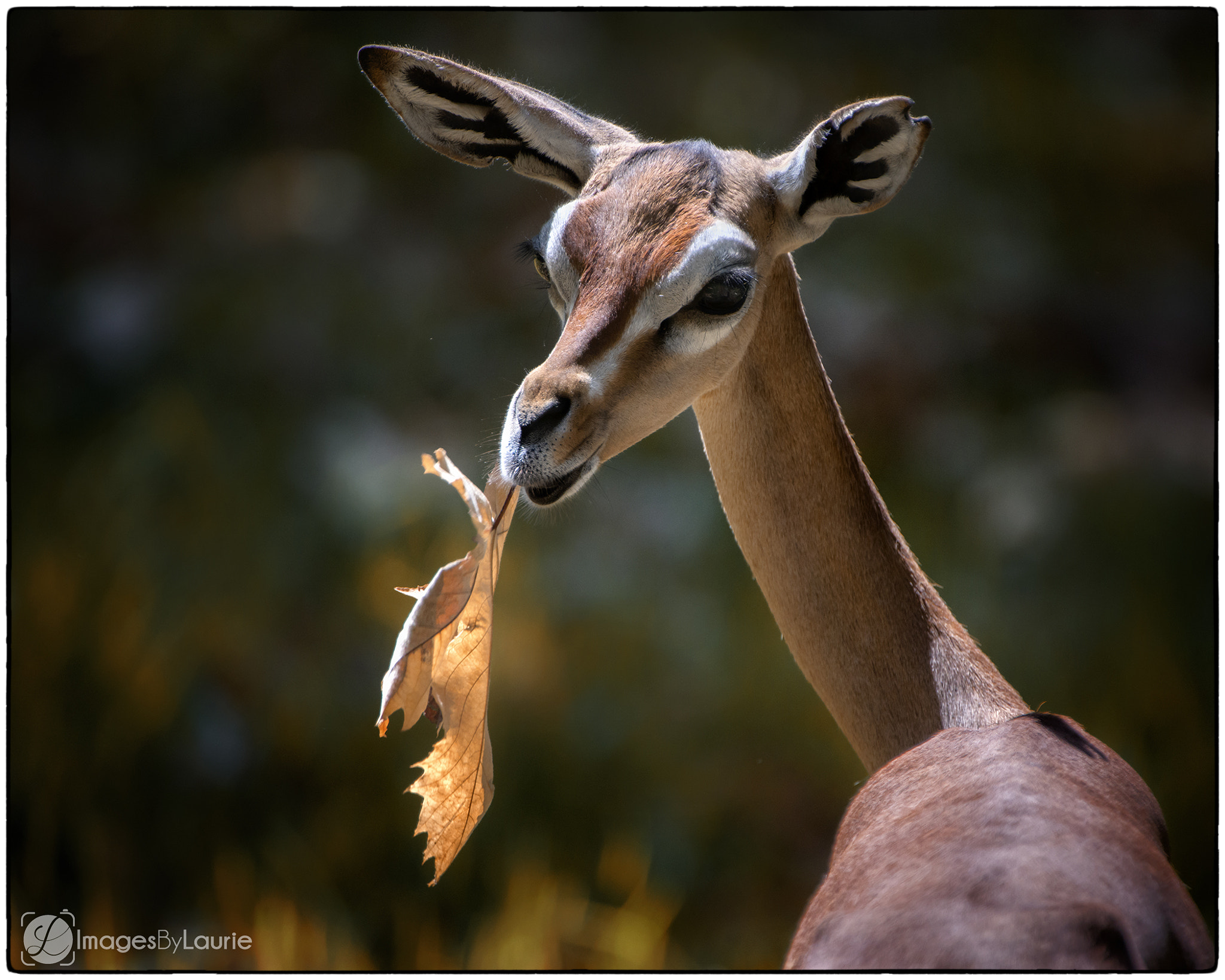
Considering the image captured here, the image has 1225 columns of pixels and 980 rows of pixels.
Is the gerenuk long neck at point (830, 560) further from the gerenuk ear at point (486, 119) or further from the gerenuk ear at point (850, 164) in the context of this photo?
the gerenuk ear at point (486, 119)

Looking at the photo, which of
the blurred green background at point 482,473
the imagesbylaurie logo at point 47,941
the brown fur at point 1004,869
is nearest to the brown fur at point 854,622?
the brown fur at point 1004,869

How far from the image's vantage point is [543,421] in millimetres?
1089

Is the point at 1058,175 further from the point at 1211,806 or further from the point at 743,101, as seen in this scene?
the point at 1211,806

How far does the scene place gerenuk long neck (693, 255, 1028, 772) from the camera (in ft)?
4.18

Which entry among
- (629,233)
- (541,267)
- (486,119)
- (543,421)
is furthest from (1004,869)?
(486,119)

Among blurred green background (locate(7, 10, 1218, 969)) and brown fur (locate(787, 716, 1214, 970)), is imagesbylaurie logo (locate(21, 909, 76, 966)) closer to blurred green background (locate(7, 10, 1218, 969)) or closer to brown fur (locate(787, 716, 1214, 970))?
blurred green background (locate(7, 10, 1218, 969))

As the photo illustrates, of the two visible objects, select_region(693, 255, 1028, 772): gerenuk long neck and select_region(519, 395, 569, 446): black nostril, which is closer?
select_region(519, 395, 569, 446): black nostril

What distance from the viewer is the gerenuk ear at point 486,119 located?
1310 mm

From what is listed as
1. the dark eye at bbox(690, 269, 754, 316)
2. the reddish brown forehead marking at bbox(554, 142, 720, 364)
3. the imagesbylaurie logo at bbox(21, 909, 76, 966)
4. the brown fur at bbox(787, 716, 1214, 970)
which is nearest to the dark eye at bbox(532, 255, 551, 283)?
the reddish brown forehead marking at bbox(554, 142, 720, 364)

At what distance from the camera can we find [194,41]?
8.71ft

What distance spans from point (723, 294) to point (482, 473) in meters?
1.47

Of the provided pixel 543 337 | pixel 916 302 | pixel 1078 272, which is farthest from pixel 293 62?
pixel 1078 272

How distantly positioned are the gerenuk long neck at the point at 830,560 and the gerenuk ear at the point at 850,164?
0.26 ft

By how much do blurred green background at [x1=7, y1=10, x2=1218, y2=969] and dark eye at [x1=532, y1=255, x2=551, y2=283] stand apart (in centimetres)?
124
